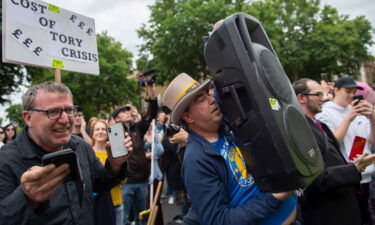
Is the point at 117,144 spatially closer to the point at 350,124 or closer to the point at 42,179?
the point at 42,179

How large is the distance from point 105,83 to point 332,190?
80.8 feet

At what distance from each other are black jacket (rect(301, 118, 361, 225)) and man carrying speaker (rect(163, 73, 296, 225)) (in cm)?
62

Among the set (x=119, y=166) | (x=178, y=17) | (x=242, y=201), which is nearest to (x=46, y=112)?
(x=119, y=166)

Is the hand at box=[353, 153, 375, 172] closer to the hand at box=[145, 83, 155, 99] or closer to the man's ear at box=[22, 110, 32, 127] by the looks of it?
the man's ear at box=[22, 110, 32, 127]

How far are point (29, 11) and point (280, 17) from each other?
21310 mm

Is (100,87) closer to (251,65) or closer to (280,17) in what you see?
(280,17)

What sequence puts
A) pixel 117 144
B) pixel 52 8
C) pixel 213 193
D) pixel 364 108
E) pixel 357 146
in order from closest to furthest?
pixel 213 193 < pixel 117 144 < pixel 364 108 < pixel 357 146 < pixel 52 8

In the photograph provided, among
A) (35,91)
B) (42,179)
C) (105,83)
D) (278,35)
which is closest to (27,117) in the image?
(35,91)

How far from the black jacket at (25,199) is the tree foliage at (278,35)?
14789 mm

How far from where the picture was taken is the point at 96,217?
303cm

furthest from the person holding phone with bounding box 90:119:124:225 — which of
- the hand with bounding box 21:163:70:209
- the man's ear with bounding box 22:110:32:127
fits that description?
the hand with bounding box 21:163:70:209

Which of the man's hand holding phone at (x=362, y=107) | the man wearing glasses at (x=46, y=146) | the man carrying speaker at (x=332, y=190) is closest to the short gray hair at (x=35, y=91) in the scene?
the man wearing glasses at (x=46, y=146)

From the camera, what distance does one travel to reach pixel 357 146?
2812mm

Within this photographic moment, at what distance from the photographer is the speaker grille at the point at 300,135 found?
1.12 meters
